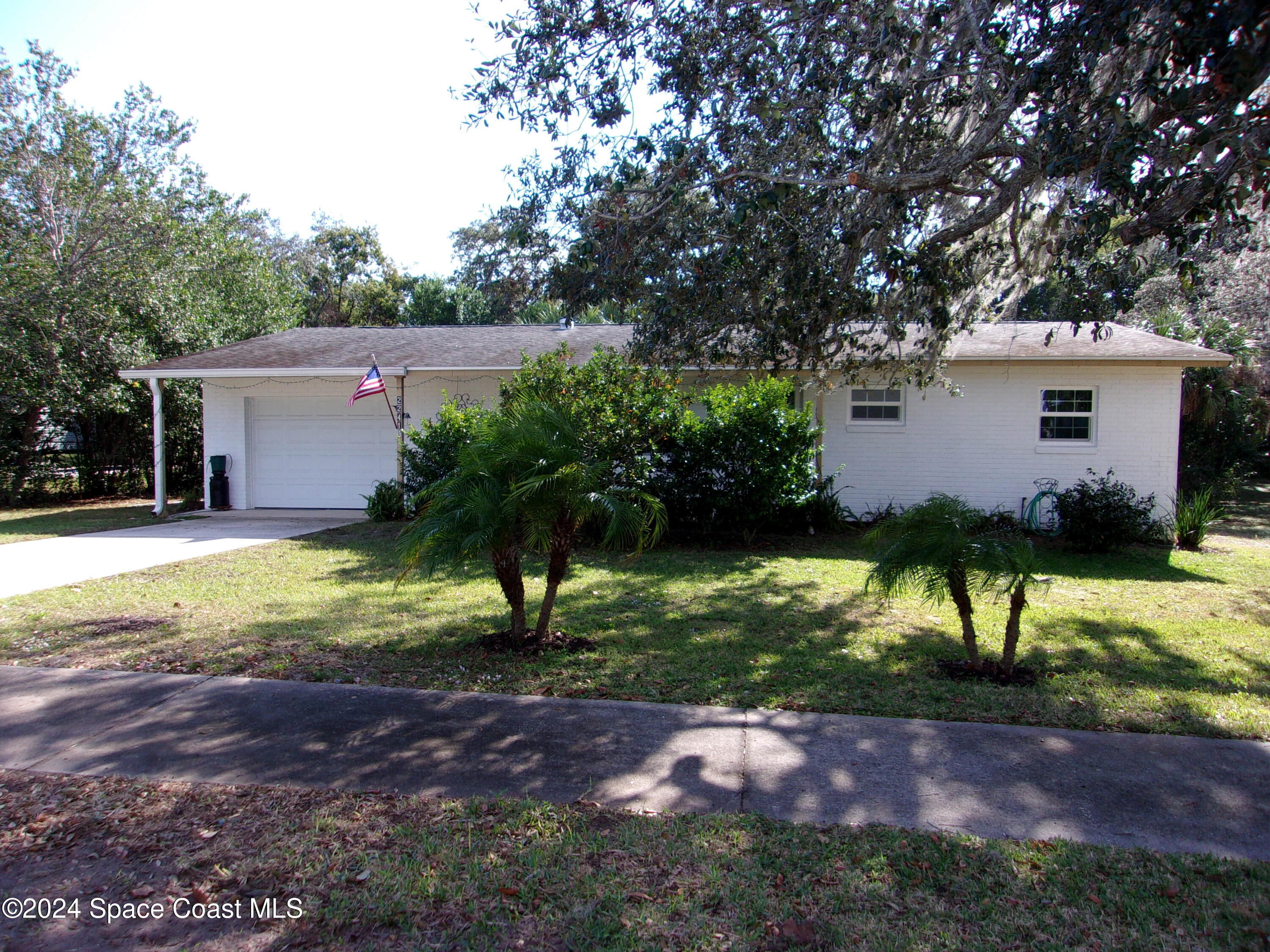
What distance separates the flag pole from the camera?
1438cm

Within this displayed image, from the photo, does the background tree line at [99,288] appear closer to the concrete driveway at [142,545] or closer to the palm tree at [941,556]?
the concrete driveway at [142,545]

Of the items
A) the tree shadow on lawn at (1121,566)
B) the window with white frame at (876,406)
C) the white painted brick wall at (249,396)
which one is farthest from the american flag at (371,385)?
the tree shadow on lawn at (1121,566)

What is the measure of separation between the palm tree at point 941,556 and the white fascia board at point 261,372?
10.8 metres

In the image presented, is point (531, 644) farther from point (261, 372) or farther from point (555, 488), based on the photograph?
point (261, 372)

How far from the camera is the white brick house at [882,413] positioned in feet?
45.4

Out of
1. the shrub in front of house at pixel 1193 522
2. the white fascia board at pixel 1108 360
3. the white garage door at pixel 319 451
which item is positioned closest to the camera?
the shrub in front of house at pixel 1193 522

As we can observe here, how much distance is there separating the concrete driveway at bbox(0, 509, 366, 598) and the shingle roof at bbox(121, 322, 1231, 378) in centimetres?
276

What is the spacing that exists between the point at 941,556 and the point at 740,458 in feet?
19.6

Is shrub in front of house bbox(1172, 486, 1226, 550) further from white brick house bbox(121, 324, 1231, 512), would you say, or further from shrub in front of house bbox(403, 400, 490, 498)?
shrub in front of house bbox(403, 400, 490, 498)

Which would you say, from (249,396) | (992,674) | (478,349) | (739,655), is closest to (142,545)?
(249,396)

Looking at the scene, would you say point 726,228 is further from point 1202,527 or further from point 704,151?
point 1202,527

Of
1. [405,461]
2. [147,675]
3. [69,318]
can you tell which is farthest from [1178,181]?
[69,318]

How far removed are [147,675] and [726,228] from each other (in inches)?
247

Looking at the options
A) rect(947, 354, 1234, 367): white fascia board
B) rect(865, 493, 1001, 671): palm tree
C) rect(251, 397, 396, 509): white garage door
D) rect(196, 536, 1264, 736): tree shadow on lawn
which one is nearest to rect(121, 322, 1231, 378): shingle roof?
rect(947, 354, 1234, 367): white fascia board
